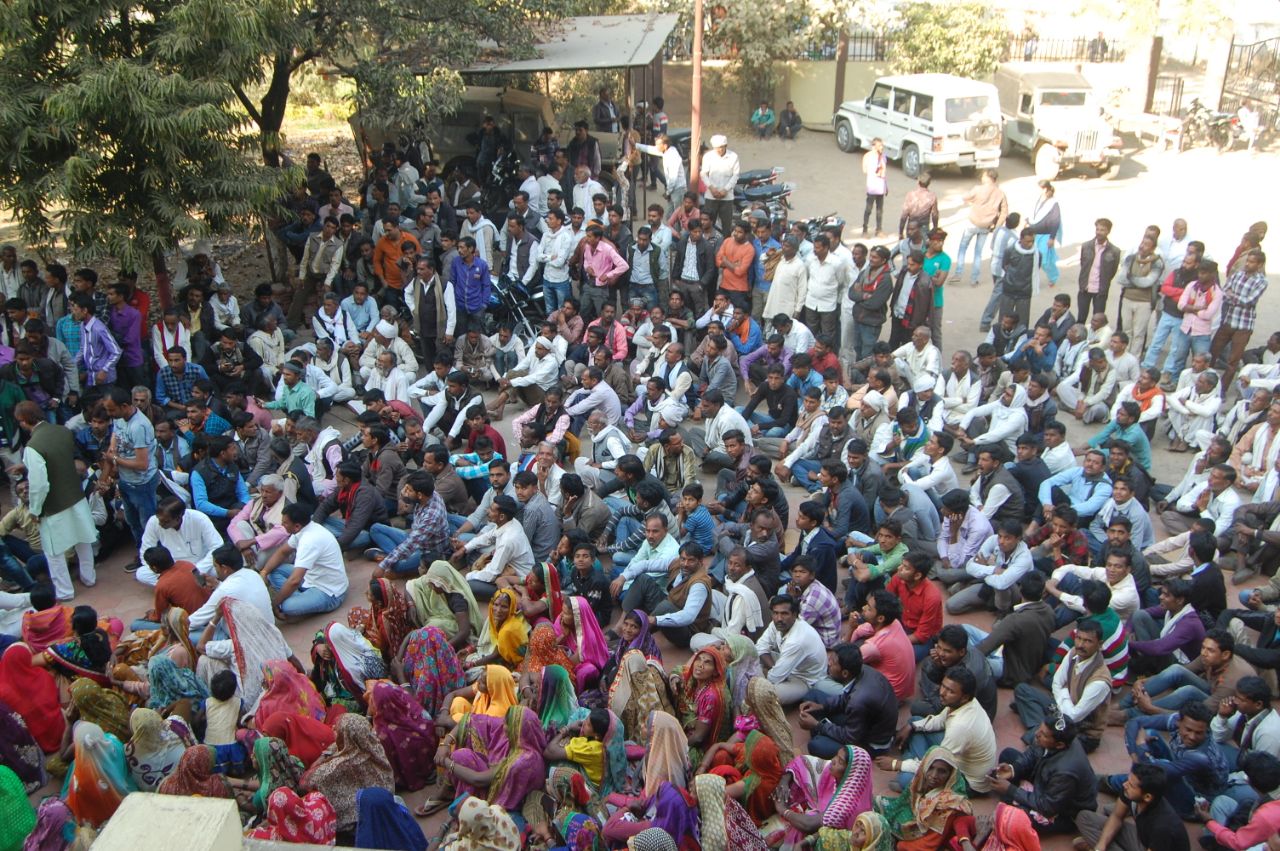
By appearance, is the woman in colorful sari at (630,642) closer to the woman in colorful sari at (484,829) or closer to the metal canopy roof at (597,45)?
the woman in colorful sari at (484,829)

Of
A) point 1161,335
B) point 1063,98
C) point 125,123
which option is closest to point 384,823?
point 125,123

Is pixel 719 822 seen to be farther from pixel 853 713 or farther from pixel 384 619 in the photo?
pixel 384 619

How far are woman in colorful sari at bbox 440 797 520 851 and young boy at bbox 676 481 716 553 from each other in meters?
3.00

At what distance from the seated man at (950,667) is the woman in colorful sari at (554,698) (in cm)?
209

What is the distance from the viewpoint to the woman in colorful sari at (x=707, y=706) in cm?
612

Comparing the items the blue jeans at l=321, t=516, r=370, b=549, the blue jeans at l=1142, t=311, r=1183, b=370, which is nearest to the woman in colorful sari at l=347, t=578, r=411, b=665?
the blue jeans at l=321, t=516, r=370, b=549

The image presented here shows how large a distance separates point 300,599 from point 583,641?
227 centimetres

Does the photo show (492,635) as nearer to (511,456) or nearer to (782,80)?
(511,456)

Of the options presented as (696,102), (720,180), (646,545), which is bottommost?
(646,545)

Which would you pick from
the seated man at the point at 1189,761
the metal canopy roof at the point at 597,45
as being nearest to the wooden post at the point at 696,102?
the metal canopy roof at the point at 597,45

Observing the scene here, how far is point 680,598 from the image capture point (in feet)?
24.1

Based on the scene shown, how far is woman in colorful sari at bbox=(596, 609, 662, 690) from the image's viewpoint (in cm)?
663

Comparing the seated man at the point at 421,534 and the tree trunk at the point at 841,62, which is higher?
the tree trunk at the point at 841,62

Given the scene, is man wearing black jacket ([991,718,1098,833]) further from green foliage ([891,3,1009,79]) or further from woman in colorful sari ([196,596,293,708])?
green foliage ([891,3,1009,79])
